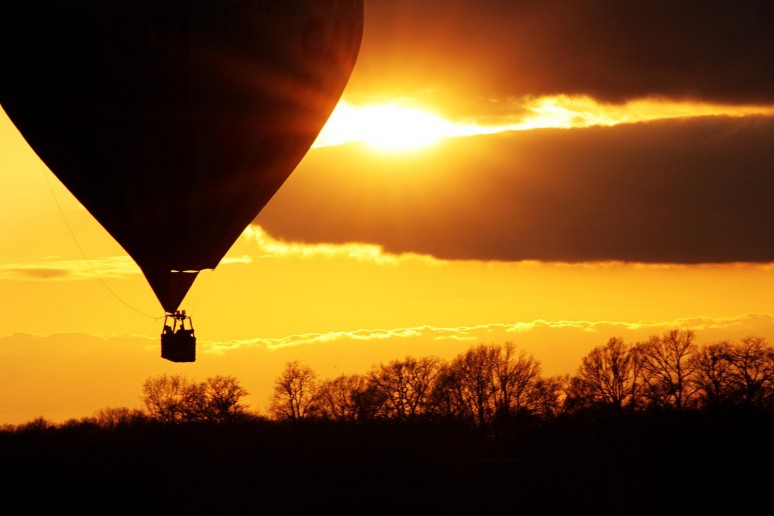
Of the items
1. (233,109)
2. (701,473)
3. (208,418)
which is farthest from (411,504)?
(208,418)

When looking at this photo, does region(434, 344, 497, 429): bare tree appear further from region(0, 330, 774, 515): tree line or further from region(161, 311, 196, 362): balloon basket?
region(161, 311, 196, 362): balloon basket

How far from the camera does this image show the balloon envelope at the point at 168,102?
6106 cm

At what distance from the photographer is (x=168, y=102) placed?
202 ft

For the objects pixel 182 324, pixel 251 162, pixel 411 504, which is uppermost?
pixel 251 162

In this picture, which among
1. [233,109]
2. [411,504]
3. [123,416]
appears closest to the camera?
[233,109]

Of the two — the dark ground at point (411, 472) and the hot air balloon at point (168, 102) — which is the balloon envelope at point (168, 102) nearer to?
the hot air balloon at point (168, 102)

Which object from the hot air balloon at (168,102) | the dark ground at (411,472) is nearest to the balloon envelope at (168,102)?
the hot air balloon at (168,102)

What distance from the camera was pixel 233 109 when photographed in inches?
2452

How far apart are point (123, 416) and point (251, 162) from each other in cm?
5146

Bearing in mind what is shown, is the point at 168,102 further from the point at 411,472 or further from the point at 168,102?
the point at 411,472

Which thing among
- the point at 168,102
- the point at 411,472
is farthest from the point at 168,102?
the point at 411,472

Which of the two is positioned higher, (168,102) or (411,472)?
(168,102)

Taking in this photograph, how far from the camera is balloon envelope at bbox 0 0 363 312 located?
61062 millimetres

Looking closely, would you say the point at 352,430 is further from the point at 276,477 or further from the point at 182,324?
the point at 182,324
